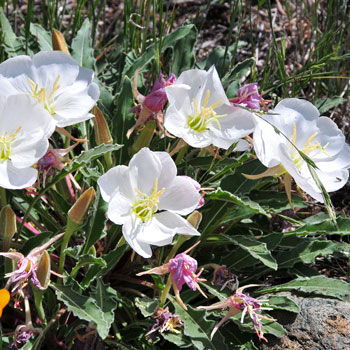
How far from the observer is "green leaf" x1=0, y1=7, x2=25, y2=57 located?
238cm

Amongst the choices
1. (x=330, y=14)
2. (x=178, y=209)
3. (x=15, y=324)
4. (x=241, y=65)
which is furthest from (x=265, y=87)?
(x=15, y=324)

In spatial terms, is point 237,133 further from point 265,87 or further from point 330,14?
point 330,14

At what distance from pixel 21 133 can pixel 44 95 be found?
15 centimetres

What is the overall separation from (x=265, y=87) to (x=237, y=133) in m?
0.66

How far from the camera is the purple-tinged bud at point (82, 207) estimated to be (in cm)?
152

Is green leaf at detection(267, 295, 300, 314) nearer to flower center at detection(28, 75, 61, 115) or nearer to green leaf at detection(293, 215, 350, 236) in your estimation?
green leaf at detection(293, 215, 350, 236)

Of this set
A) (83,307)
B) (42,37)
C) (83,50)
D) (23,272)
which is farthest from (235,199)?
(42,37)

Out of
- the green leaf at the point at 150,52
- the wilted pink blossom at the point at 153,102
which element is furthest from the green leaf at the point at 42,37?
the wilted pink blossom at the point at 153,102

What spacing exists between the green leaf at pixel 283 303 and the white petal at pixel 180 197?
1.51 feet

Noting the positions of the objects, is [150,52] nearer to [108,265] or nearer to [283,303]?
[108,265]

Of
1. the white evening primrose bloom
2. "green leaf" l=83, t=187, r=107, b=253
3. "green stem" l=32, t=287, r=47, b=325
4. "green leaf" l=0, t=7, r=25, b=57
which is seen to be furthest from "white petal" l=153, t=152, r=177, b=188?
"green leaf" l=0, t=7, r=25, b=57

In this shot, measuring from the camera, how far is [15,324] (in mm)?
1887

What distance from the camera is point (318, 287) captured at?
76.1 inches

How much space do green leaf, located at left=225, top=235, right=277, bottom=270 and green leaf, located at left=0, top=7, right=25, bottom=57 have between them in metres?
1.19
